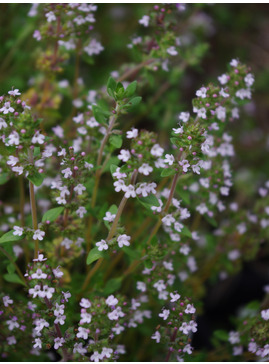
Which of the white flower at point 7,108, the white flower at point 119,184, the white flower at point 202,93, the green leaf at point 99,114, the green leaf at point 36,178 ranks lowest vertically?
the white flower at point 119,184

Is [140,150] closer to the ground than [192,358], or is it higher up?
higher up

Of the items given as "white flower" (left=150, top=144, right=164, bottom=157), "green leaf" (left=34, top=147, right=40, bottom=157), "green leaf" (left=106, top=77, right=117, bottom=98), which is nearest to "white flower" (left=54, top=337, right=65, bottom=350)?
"green leaf" (left=34, top=147, right=40, bottom=157)

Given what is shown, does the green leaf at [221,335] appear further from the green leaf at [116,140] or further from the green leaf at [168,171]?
the green leaf at [116,140]

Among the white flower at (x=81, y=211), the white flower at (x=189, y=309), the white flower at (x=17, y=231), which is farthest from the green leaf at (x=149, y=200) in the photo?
the white flower at (x=17, y=231)

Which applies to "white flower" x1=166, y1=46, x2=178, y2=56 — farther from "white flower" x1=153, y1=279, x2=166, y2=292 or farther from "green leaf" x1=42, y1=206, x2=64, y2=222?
"white flower" x1=153, y1=279, x2=166, y2=292

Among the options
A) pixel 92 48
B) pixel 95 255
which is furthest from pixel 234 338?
pixel 92 48

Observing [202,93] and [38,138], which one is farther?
[202,93]

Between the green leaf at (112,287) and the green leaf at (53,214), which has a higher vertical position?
the green leaf at (53,214)

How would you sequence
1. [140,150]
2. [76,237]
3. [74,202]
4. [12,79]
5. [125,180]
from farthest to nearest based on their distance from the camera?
[12,79] → [76,237] → [74,202] → [125,180] → [140,150]

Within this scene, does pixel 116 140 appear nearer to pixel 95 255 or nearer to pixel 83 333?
pixel 95 255

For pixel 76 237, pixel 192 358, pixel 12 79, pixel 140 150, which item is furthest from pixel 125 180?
pixel 12 79

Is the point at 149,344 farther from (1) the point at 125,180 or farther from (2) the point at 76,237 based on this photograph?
(1) the point at 125,180
